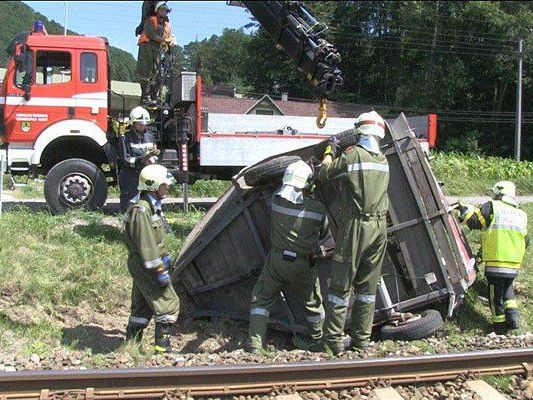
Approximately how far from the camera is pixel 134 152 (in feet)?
27.6

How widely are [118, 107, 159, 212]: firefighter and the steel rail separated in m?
4.31

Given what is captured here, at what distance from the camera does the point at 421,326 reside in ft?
19.6

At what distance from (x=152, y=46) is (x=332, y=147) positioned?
4917 millimetres

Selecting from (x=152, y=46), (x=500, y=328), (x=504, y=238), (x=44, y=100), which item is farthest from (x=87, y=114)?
(x=500, y=328)

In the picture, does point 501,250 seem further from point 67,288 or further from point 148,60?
point 148,60

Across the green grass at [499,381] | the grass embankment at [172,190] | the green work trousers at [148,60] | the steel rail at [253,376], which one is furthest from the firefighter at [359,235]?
the grass embankment at [172,190]

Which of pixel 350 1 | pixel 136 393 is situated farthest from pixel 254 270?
pixel 350 1

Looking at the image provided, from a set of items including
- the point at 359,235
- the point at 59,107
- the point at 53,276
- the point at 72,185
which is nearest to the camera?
the point at 359,235

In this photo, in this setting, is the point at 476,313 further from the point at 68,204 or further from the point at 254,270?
the point at 68,204

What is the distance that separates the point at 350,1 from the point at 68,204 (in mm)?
41330

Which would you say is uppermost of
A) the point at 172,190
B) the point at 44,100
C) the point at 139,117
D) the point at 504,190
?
the point at 44,100

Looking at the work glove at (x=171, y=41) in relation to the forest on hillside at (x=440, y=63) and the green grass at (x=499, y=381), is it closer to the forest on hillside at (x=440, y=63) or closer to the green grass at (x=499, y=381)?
the green grass at (x=499, y=381)

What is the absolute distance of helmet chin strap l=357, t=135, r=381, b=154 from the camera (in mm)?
5664

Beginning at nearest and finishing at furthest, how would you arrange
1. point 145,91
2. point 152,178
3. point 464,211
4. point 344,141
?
point 152,178, point 344,141, point 464,211, point 145,91
